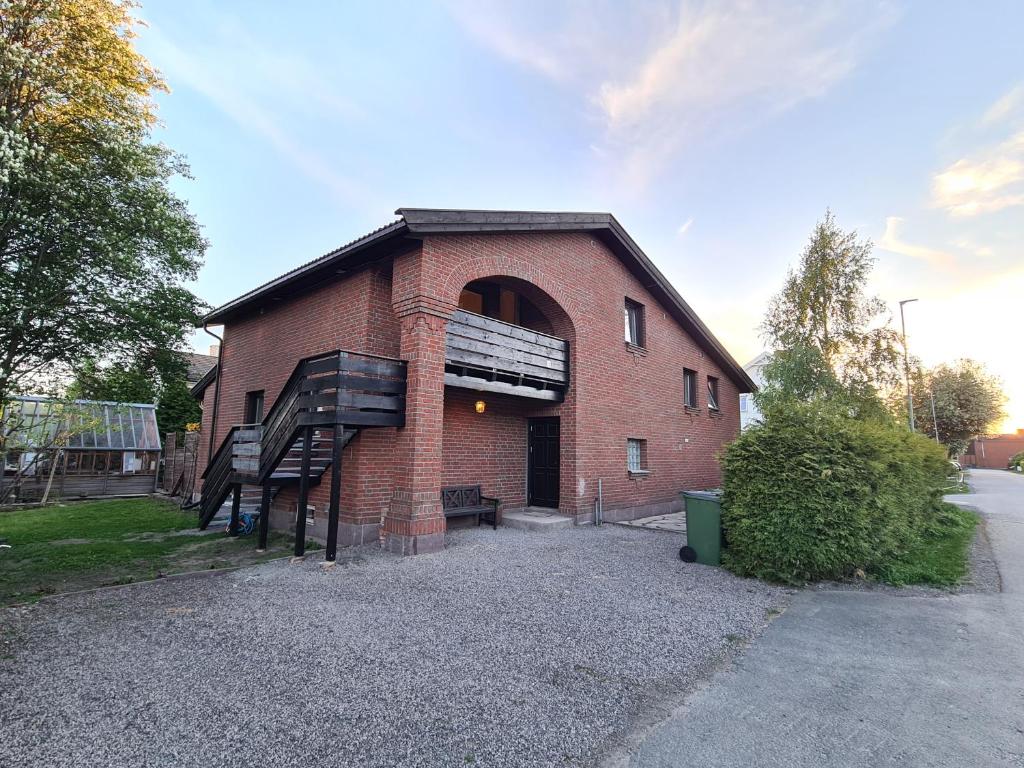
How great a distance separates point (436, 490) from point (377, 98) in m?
10.2

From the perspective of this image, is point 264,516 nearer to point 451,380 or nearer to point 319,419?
point 319,419

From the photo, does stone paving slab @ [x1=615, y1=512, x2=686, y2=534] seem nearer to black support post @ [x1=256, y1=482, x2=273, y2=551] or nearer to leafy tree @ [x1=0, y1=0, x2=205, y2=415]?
black support post @ [x1=256, y1=482, x2=273, y2=551]

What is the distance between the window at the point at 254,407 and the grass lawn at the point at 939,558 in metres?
12.5

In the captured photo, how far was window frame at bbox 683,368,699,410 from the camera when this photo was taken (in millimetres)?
15205

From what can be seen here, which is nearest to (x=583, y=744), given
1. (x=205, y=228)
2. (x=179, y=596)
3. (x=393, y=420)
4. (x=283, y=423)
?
(x=179, y=596)

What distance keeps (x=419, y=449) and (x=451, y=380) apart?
143 cm

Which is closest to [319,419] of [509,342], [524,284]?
[509,342]

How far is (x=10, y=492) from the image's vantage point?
44.5 feet

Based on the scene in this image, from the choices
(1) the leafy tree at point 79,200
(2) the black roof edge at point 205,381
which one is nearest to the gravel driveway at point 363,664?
(1) the leafy tree at point 79,200

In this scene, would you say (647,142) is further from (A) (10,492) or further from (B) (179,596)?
(A) (10,492)

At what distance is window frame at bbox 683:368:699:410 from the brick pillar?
10.4m

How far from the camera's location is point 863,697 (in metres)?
3.00

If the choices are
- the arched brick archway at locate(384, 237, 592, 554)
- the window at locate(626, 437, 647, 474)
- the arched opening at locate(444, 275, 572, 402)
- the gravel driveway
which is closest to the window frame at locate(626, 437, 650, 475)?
the window at locate(626, 437, 647, 474)

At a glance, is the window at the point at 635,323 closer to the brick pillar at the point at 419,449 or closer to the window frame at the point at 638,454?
the window frame at the point at 638,454
